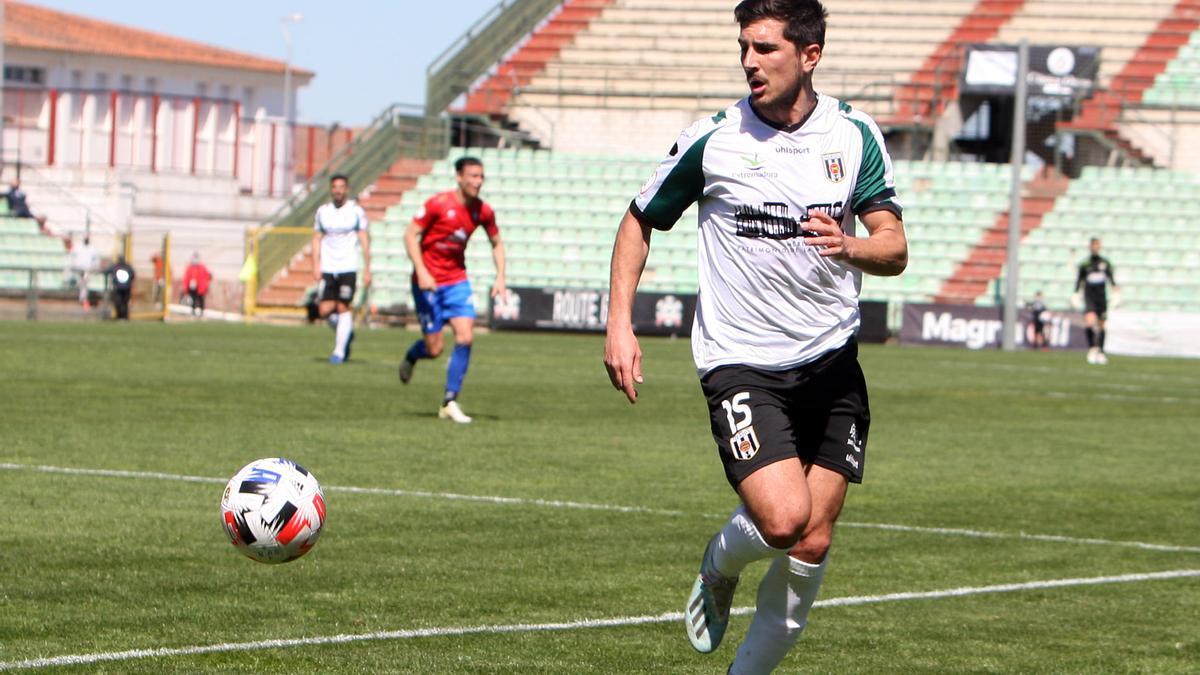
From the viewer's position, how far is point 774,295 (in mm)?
6031

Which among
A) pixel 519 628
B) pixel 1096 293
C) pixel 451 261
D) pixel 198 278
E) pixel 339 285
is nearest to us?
pixel 519 628

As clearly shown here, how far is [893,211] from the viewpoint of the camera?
6.17 m

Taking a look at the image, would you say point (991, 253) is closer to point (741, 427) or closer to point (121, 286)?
point (121, 286)

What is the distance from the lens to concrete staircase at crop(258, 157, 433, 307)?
143 ft

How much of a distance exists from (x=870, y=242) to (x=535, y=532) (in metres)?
3.93

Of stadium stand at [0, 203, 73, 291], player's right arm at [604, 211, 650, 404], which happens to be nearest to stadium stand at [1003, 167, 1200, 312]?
stadium stand at [0, 203, 73, 291]

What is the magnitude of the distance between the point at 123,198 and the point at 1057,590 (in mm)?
51686

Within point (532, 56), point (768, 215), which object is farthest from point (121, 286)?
point (768, 215)

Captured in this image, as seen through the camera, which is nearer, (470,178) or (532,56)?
(470,178)

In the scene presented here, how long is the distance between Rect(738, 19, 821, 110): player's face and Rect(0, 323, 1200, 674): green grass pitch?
6.09 feet

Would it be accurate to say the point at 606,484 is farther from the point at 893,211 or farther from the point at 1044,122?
the point at 1044,122

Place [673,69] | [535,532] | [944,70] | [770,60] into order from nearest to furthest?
[770,60], [535,532], [944,70], [673,69]

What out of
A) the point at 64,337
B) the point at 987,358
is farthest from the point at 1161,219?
the point at 64,337

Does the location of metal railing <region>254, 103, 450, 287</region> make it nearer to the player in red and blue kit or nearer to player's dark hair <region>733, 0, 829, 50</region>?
the player in red and blue kit
